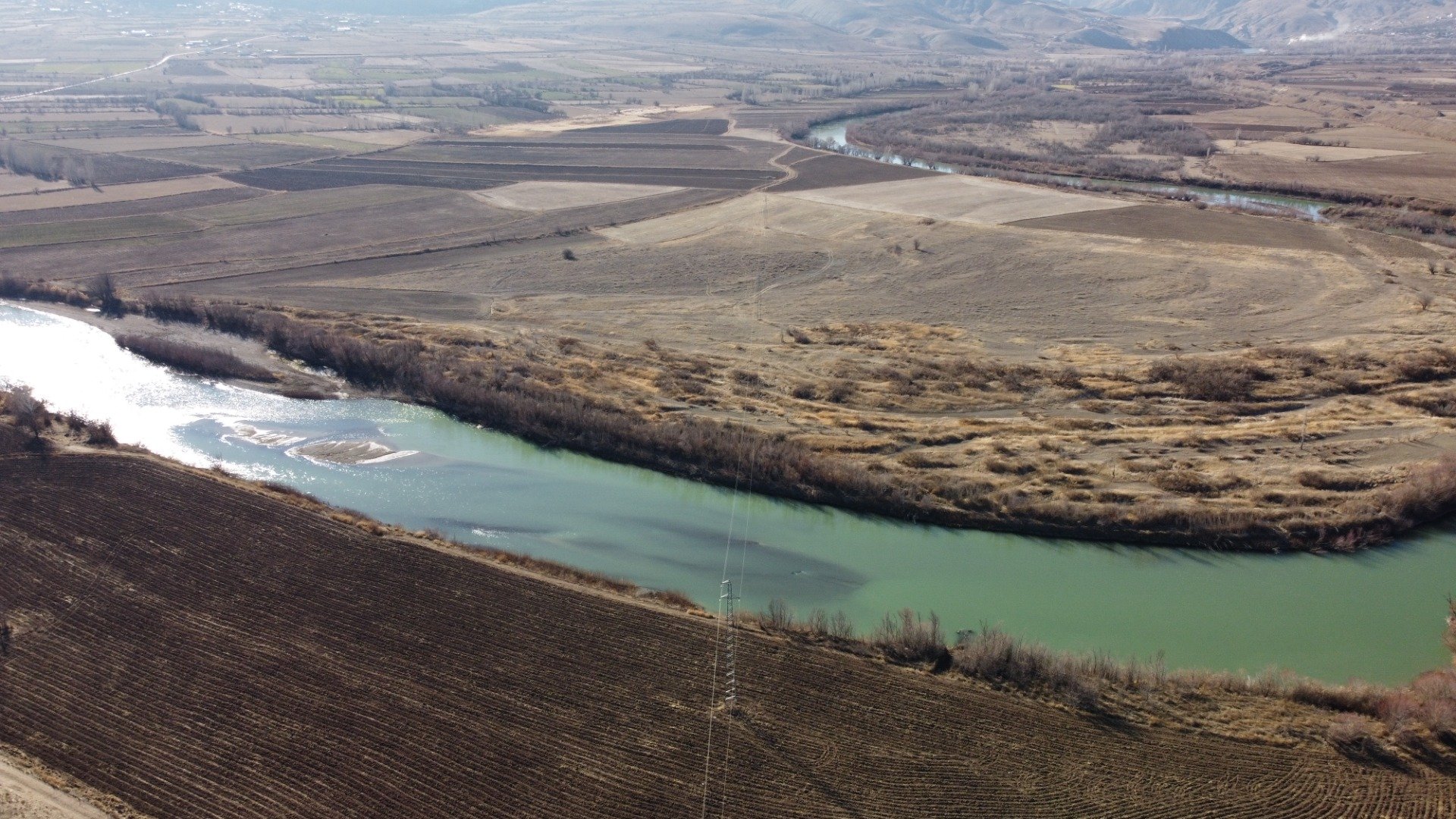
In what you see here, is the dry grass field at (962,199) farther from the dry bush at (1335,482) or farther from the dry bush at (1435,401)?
the dry bush at (1335,482)

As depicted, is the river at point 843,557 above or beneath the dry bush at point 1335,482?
beneath

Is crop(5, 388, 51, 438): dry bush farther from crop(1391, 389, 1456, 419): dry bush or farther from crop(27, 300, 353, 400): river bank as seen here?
crop(1391, 389, 1456, 419): dry bush

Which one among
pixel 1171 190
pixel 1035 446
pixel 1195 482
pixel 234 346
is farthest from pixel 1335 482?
pixel 1171 190

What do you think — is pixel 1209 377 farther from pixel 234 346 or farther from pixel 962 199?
pixel 234 346

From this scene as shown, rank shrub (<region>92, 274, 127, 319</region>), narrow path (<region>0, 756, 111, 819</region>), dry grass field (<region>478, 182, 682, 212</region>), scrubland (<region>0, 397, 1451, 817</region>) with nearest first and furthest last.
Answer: narrow path (<region>0, 756, 111, 819</region>) → scrubland (<region>0, 397, 1451, 817</region>) → shrub (<region>92, 274, 127, 319</region>) → dry grass field (<region>478, 182, 682, 212</region>)

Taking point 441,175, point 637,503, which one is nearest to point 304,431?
point 637,503

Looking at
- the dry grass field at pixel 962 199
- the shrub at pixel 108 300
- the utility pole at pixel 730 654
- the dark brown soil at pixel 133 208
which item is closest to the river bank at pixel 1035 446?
the utility pole at pixel 730 654

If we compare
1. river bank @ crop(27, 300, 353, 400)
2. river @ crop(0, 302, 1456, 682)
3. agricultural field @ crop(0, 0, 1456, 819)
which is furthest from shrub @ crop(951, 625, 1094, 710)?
river bank @ crop(27, 300, 353, 400)
